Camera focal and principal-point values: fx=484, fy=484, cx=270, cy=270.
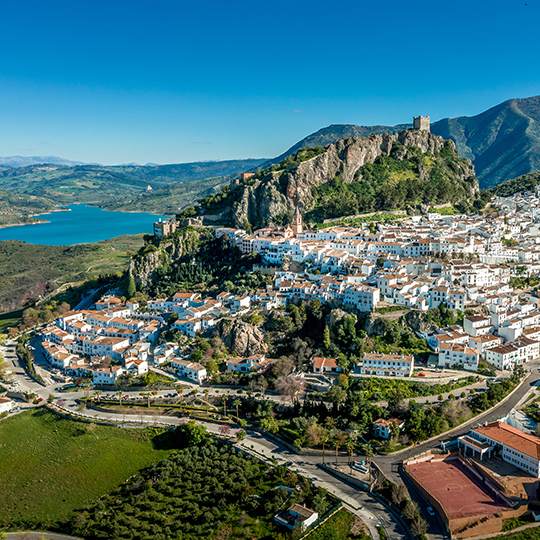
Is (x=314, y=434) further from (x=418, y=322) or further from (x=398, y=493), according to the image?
(x=418, y=322)

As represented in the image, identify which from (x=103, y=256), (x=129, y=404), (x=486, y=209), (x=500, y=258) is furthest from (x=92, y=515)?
(x=103, y=256)

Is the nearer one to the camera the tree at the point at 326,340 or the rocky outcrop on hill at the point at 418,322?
the tree at the point at 326,340

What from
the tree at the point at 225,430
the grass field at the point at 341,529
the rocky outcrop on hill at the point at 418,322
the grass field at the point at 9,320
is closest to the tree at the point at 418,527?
the grass field at the point at 341,529

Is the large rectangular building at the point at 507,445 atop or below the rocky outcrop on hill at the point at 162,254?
below

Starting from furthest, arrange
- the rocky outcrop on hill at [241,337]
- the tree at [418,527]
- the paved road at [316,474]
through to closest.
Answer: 1. the rocky outcrop on hill at [241,337]
2. the paved road at [316,474]
3. the tree at [418,527]

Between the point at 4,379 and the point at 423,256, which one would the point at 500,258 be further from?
the point at 4,379

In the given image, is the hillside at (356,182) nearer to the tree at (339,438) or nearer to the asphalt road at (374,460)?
the asphalt road at (374,460)

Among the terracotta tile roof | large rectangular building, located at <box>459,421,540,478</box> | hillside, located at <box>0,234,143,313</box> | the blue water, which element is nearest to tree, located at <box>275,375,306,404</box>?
large rectangular building, located at <box>459,421,540,478</box>

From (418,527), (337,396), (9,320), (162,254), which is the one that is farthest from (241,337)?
(9,320)
